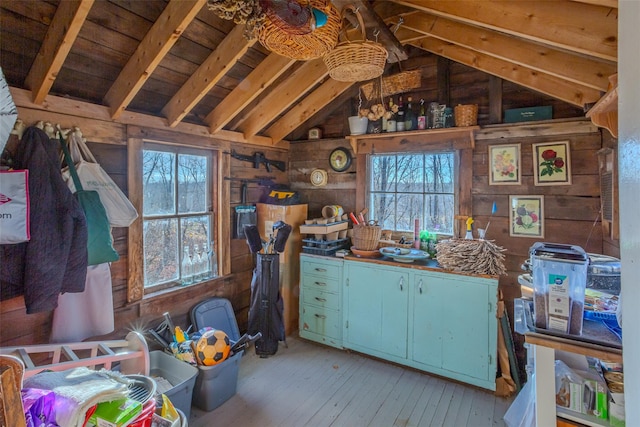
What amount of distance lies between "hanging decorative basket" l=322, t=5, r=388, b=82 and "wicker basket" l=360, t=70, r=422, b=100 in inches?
36.1

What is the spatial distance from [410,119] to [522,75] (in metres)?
0.93

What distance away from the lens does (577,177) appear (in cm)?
246

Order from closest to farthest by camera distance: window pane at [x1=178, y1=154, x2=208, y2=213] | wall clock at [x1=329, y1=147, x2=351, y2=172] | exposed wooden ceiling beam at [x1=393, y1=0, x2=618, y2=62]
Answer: exposed wooden ceiling beam at [x1=393, y1=0, x2=618, y2=62] → window pane at [x1=178, y1=154, x2=208, y2=213] → wall clock at [x1=329, y1=147, x2=351, y2=172]

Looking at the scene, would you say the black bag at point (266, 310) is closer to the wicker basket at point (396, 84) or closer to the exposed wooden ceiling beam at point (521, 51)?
the wicker basket at point (396, 84)

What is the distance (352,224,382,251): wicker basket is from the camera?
9.93ft

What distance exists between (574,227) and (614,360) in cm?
167

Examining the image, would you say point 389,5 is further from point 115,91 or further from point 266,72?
point 115,91

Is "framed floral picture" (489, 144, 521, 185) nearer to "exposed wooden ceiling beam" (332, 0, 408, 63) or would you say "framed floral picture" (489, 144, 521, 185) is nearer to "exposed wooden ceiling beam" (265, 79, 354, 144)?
"exposed wooden ceiling beam" (332, 0, 408, 63)

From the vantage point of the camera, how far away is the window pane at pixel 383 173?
3.32 meters

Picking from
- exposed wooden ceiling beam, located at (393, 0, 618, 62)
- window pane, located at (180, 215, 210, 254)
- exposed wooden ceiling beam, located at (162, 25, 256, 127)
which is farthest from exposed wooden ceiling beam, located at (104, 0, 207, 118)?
exposed wooden ceiling beam, located at (393, 0, 618, 62)

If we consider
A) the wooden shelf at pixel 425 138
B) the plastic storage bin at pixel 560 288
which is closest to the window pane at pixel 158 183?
the wooden shelf at pixel 425 138

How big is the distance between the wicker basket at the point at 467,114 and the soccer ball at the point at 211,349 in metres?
2.59

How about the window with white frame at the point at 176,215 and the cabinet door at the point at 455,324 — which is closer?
the cabinet door at the point at 455,324

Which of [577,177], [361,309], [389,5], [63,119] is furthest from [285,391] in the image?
[389,5]
